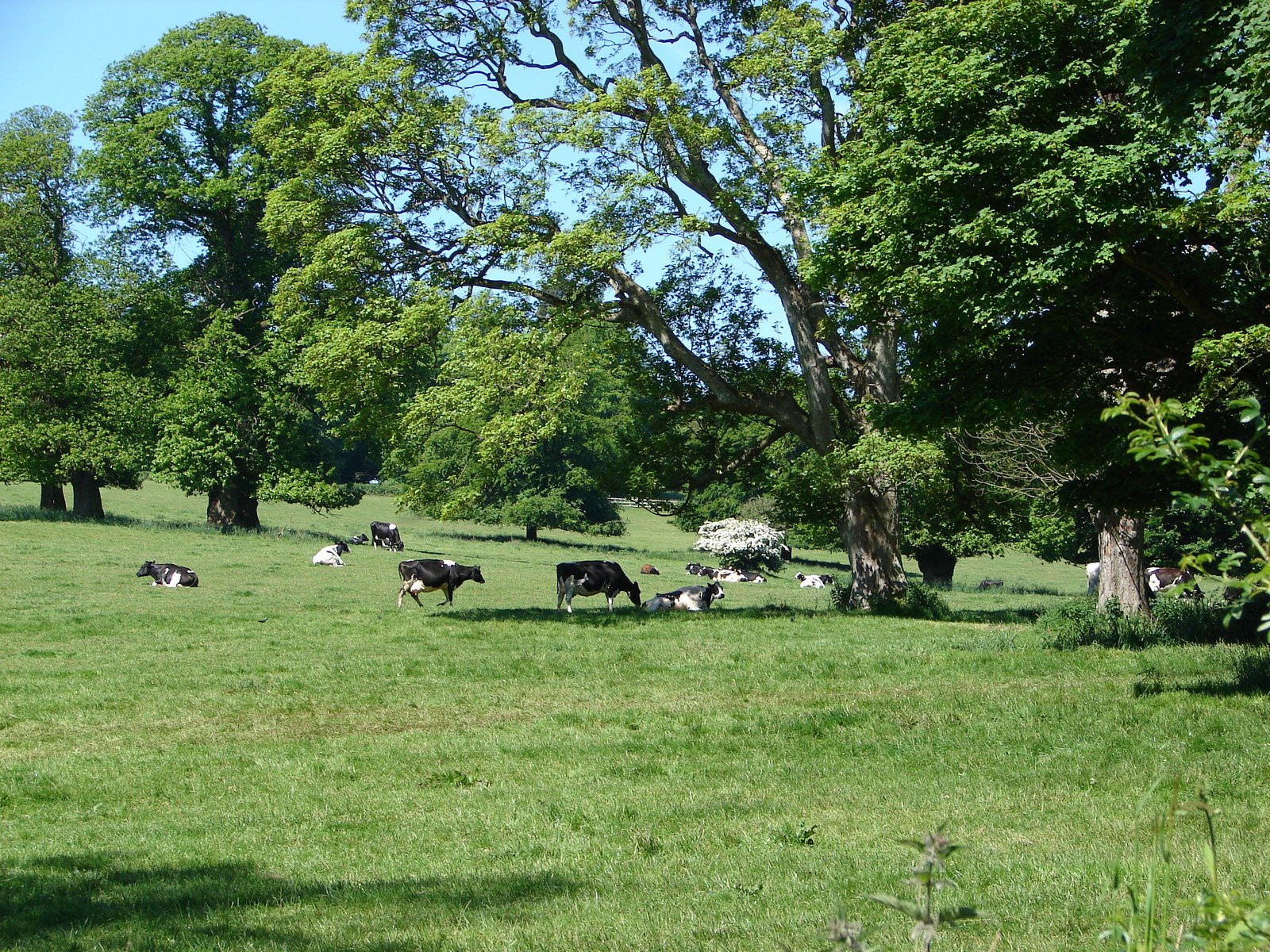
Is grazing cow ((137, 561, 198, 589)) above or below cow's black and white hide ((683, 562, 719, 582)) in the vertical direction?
above

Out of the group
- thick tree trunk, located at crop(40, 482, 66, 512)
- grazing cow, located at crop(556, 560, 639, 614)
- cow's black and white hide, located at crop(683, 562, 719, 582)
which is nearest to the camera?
grazing cow, located at crop(556, 560, 639, 614)

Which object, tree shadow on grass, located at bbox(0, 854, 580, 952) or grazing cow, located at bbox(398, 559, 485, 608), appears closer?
tree shadow on grass, located at bbox(0, 854, 580, 952)

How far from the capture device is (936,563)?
55.3 m

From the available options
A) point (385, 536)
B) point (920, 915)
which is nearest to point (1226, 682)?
point (920, 915)

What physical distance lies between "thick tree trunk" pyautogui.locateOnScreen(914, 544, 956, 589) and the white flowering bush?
6.52 meters

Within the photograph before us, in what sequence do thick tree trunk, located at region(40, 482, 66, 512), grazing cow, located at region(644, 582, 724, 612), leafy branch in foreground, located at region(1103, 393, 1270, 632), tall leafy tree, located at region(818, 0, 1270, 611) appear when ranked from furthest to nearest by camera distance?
thick tree trunk, located at region(40, 482, 66, 512) → grazing cow, located at region(644, 582, 724, 612) → tall leafy tree, located at region(818, 0, 1270, 611) → leafy branch in foreground, located at region(1103, 393, 1270, 632)

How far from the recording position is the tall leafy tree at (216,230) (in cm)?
4256

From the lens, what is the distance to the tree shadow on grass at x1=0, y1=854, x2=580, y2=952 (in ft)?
21.2

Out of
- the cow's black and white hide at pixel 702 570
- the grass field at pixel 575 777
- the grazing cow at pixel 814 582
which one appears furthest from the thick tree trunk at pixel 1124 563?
the cow's black and white hide at pixel 702 570

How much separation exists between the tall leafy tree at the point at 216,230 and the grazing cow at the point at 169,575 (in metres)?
12.3

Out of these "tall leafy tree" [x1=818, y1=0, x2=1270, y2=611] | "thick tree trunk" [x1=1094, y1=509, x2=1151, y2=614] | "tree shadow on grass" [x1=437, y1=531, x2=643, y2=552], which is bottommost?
"tree shadow on grass" [x1=437, y1=531, x2=643, y2=552]

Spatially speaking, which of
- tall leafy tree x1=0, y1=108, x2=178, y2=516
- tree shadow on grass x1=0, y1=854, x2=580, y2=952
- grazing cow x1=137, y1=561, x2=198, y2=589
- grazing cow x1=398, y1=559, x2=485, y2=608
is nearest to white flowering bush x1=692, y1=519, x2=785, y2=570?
tall leafy tree x1=0, y1=108, x2=178, y2=516

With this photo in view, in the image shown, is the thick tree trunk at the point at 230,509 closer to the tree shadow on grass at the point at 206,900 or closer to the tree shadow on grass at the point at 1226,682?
the tree shadow on grass at the point at 1226,682

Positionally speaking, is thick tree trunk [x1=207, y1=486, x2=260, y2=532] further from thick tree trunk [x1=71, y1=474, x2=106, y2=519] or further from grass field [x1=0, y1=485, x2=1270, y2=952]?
grass field [x1=0, y1=485, x2=1270, y2=952]
